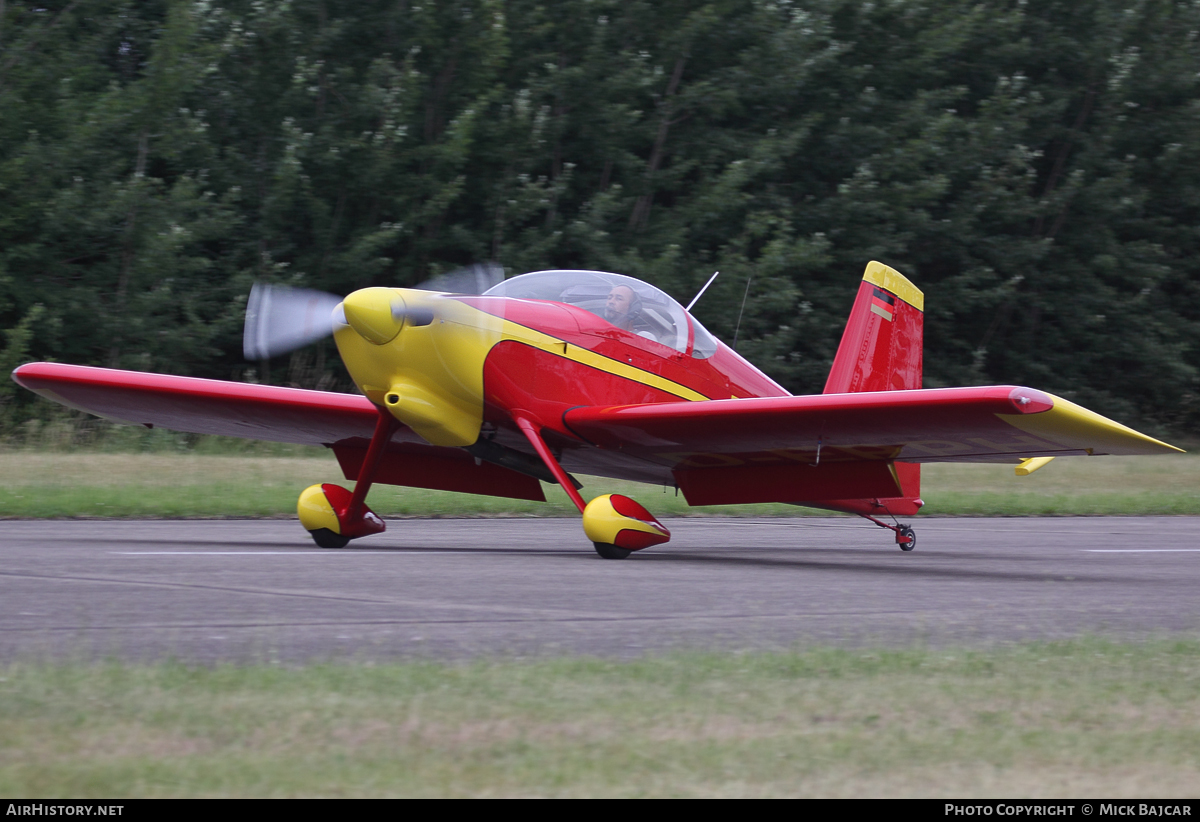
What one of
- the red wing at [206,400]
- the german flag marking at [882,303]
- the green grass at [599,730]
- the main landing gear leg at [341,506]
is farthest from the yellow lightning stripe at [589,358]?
the green grass at [599,730]

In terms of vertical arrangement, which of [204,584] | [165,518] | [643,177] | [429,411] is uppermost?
[643,177]

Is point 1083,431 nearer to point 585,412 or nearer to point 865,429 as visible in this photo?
point 865,429


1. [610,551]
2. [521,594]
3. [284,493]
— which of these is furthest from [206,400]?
[521,594]

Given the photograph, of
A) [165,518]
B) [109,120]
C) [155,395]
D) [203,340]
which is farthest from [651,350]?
[109,120]

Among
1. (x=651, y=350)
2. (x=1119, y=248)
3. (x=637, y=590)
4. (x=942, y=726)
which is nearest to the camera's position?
(x=942, y=726)

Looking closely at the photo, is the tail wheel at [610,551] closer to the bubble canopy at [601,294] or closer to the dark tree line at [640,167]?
the bubble canopy at [601,294]

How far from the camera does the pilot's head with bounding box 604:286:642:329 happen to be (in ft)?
29.1

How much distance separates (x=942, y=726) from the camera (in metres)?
3.19

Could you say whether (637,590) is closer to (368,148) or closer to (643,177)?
(368,148)

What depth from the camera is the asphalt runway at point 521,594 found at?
14.5 ft

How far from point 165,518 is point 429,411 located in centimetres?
446

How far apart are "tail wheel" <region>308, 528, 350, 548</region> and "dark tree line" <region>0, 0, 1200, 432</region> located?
11908 mm

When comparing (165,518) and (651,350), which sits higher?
(651,350)

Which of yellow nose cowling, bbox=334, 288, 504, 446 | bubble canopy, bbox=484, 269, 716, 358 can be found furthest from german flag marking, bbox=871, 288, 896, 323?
yellow nose cowling, bbox=334, 288, 504, 446
